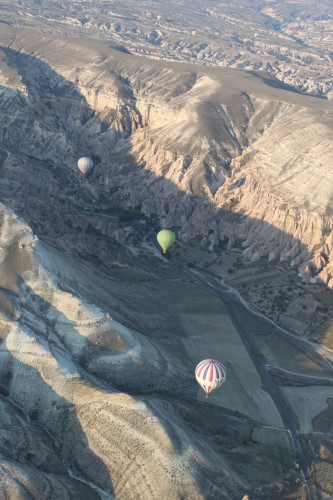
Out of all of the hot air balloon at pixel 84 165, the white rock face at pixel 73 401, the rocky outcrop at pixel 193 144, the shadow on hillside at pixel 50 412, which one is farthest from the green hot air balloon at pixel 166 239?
the shadow on hillside at pixel 50 412

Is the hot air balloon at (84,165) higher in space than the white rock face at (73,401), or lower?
lower

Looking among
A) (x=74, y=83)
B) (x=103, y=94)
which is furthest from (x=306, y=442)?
(x=74, y=83)

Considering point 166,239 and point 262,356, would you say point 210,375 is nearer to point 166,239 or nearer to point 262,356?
point 262,356

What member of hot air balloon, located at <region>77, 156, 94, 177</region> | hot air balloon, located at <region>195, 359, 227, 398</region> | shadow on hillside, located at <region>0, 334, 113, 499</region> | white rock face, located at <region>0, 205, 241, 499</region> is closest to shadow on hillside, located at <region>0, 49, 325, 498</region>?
hot air balloon, located at <region>77, 156, 94, 177</region>

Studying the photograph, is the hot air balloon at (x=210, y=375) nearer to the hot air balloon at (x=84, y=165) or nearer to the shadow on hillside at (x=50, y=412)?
the shadow on hillside at (x=50, y=412)

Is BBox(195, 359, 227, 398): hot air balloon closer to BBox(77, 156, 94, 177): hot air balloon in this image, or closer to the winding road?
the winding road

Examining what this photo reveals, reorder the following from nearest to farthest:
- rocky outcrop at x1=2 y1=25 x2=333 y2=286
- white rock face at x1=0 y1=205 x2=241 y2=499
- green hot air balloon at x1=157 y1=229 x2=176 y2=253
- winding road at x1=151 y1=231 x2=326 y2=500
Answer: white rock face at x1=0 y1=205 x2=241 y2=499 < winding road at x1=151 y1=231 x2=326 y2=500 < green hot air balloon at x1=157 y1=229 x2=176 y2=253 < rocky outcrop at x1=2 y1=25 x2=333 y2=286
